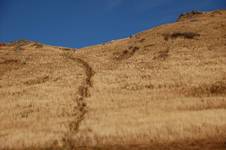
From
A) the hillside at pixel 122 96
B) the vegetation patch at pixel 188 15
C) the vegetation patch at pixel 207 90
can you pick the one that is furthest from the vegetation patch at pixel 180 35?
the vegetation patch at pixel 207 90

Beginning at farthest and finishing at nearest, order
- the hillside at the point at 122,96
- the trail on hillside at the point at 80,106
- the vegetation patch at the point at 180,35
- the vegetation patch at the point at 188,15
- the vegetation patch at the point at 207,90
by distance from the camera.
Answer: the vegetation patch at the point at 188,15 < the vegetation patch at the point at 180,35 < the vegetation patch at the point at 207,90 < the trail on hillside at the point at 80,106 < the hillside at the point at 122,96

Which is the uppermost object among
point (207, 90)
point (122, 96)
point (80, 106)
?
point (207, 90)

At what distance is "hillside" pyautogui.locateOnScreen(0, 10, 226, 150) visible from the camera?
2600 cm

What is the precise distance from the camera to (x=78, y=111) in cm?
3416

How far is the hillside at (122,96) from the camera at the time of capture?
26.0 metres

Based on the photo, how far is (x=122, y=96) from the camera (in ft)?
127

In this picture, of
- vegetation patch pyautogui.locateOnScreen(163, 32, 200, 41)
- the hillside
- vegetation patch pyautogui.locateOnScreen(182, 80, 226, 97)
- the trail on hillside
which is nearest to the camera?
the hillside

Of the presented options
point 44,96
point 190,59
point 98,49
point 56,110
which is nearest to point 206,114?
point 56,110

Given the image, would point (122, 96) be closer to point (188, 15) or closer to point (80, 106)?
point (80, 106)

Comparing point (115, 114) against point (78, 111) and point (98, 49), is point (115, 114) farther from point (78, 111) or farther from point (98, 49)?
point (98, 49)

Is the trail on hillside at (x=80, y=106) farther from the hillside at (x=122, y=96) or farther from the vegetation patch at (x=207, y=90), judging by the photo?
the vegetation patch at (x=207, y=90)

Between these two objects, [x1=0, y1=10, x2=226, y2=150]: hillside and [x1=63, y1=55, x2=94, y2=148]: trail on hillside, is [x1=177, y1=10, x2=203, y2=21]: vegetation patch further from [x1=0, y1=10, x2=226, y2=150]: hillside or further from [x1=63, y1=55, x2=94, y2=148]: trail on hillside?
[x1=63, y1=55, x2=94, y2=148]: trail on hillside

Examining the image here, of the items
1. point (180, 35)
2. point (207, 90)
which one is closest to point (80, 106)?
point (207, 90)

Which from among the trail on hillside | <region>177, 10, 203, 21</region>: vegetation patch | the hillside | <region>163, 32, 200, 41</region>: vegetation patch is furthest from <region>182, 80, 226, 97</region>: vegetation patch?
<region>177, 10, 203, 21</region>: vegetation patch
